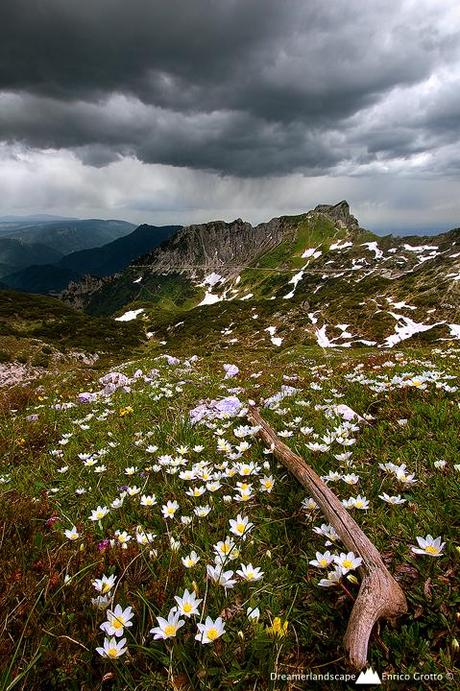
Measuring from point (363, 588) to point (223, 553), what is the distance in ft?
3.80

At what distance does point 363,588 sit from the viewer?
2412 millimetres

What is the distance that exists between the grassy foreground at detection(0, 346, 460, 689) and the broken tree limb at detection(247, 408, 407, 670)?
0.14 metres

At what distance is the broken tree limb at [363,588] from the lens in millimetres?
2088

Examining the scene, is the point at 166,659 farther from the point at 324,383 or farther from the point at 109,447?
the point at 324,383

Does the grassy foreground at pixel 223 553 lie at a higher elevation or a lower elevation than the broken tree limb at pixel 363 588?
lower

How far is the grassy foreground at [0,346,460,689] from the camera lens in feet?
7.36

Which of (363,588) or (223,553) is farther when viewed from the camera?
(223,553)

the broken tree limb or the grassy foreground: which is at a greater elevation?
the broken tree limb

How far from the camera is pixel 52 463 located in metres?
6.14

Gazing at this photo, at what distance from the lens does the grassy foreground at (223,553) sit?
2242mm

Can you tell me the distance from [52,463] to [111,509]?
2.47 meters

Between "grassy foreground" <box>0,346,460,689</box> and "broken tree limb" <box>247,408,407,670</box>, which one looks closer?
"broken tree limb" <box>247,408,407,670</box>

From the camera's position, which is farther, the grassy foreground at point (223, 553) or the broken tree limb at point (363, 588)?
the grassy foreground at point (223, 553)

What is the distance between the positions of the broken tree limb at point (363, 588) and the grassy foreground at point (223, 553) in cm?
14
